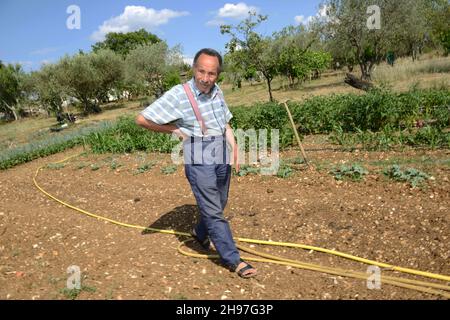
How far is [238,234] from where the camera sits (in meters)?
4.15

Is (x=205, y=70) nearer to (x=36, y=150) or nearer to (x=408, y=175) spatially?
(x=408, y=175)

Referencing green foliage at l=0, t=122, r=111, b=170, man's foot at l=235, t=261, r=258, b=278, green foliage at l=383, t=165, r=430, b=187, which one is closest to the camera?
man's foot at l=235, t=261, r=258, b=278

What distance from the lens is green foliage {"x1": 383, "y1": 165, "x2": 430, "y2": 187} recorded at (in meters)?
4.39

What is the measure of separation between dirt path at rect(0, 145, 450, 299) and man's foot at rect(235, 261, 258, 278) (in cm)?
6

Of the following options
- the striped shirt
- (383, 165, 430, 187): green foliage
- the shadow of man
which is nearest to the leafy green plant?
the shadow of man

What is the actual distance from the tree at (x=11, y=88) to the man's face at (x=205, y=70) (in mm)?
39090

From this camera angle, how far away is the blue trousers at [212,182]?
3074 millimetres

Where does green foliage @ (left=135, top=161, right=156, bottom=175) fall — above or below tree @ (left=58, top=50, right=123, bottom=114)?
below

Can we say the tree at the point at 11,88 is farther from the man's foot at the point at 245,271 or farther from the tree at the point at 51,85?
the man's foot at the point at 245,271

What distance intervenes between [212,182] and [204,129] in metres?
0.44

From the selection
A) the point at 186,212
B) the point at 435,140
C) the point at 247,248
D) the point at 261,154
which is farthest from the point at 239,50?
the point at 247,248

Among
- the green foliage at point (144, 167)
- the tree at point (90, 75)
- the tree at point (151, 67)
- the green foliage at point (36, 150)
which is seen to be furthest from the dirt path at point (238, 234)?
the tree at point (151, 67)

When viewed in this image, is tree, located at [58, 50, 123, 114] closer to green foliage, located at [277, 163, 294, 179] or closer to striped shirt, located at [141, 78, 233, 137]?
green foliage, located at [277, 163, 294, 179]

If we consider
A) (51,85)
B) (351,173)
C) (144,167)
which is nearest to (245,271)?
(351,173)
